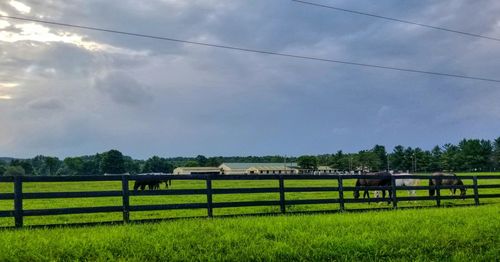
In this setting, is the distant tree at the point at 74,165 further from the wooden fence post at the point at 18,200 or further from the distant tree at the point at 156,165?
the wooden fence post at the point at 18,200

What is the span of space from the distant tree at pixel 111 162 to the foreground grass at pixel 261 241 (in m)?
132

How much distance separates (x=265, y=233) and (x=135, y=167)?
15698cm

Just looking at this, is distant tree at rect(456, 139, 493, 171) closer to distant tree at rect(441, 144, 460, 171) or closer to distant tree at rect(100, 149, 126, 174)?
distant tree at rect(441, 144, 460, 171)

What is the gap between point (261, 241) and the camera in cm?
988

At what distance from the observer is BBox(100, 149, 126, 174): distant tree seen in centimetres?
13875

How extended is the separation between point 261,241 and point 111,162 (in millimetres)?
136631

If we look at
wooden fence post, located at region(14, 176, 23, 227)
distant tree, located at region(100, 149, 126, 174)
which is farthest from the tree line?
wooden fence post, located at region(14, 176, 23, 227)

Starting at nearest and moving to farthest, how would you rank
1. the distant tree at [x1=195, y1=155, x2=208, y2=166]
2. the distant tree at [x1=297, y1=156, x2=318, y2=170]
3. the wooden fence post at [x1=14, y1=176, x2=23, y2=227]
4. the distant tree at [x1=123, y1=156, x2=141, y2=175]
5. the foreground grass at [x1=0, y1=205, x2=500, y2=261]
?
the foreground grass at [x1=0, y1=205, x2=500, y2=261]
the wooden fence post at [x1=14, y1=176, x2=23, y2=227]
the distant tree at [x1=123, y1=156, x2=141, y2=175]
the distant tree at [x1=297, y1=156, x2=318, y2=170]
the distant tree at [x1=195, y1=155, x2=208, y2=166]

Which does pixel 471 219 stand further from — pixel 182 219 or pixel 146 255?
pixel 146 255

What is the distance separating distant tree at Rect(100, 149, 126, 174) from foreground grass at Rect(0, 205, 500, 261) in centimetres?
13217

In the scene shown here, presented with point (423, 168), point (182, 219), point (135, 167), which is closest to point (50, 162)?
point (135, 167)

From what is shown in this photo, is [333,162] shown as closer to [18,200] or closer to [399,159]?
[399,159]

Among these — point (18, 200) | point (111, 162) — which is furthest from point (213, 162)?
point (18, 200)

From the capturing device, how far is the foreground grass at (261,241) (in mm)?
8859
